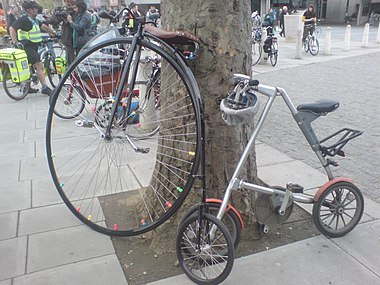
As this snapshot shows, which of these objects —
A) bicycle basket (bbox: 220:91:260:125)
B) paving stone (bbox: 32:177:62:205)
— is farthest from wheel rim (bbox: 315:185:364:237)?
paving stone (bbox: 32:177:62:205)

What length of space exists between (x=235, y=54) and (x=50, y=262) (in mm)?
2016

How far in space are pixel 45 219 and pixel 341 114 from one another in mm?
5165

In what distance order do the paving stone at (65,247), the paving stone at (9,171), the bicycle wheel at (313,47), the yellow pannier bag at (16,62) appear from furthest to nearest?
the bicycle wheel at (313,47), the yellow pannier bag at (16,62), the paving stone at (9,171), the paving stone at (65,247)

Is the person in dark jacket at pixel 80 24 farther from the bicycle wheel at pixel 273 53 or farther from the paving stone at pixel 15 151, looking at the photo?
the bicycle wheel at pixel 273 53

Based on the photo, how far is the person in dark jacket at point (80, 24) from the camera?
7504 mm

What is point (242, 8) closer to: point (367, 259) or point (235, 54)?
point (235, 54)

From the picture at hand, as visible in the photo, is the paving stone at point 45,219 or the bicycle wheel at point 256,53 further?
the bicycle wheel at point 256,53

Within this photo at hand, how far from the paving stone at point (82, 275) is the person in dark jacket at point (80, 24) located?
574 centimetres

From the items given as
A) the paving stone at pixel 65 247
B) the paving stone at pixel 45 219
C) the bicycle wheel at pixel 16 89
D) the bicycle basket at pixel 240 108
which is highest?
the bicycle basket at pixel 240 108

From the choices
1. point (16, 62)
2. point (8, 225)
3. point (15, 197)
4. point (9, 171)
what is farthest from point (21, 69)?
point (8, 225)

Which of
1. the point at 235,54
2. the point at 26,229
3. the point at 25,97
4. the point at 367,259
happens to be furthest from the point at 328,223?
the point at 25,97

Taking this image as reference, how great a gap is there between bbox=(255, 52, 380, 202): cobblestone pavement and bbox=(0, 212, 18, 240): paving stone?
3.25m

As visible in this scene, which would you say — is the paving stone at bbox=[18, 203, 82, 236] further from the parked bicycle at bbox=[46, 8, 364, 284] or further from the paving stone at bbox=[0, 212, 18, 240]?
the parked bicycle at bbox=[46, 8, 364, 284]

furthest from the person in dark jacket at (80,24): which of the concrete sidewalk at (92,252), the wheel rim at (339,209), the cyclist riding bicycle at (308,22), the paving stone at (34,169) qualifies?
the cyclist riding bicycle at (308,22)
